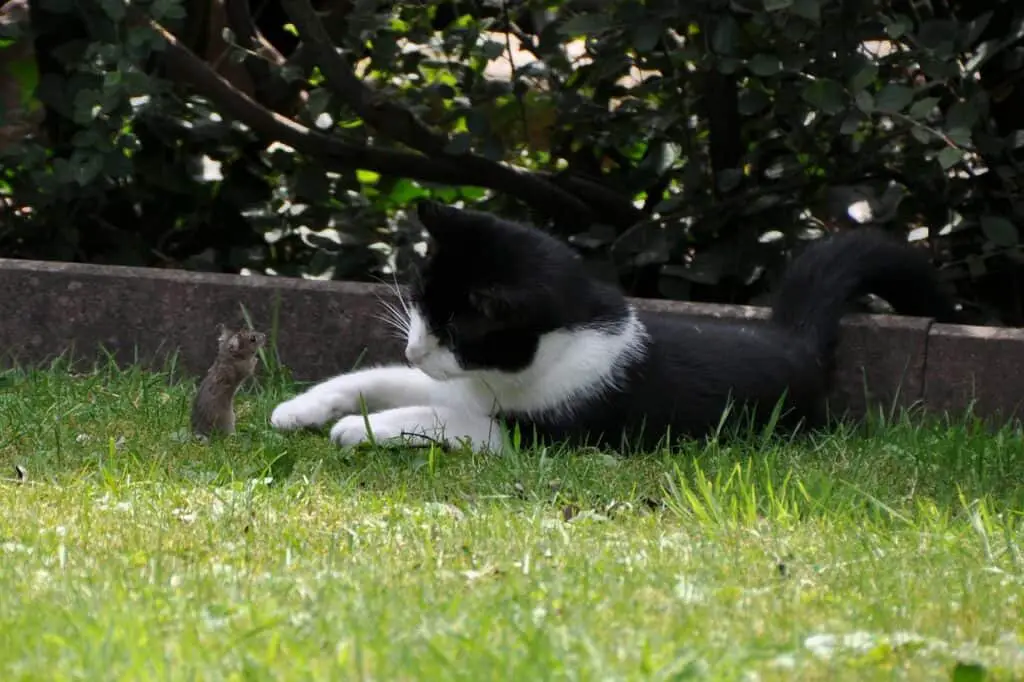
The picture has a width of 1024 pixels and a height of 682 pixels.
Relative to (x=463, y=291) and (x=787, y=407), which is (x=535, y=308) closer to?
(x=463, y=291)

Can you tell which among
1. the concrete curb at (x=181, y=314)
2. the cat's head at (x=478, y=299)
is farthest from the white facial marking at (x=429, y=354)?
the concrete curb at (x=181, y=314)

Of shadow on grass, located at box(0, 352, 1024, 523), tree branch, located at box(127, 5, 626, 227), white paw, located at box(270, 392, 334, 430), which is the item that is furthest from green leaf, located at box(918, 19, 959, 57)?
white paw, located at box(270, 392, 334, 430)

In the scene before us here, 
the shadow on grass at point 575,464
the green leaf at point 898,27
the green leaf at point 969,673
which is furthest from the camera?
the green leaf at point 898,27

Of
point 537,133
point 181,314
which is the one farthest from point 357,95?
point 181,314

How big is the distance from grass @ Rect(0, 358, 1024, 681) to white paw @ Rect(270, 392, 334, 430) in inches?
2.2

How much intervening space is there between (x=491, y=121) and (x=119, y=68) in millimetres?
1264

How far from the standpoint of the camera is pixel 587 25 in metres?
4.70

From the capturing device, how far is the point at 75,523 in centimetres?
317

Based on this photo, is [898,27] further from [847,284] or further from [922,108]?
[847,284]

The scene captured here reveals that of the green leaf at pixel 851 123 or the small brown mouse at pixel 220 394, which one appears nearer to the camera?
the small brown mouse at pixel 220 394

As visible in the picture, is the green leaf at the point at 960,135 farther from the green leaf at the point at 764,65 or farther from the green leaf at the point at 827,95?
the green leaf at the point at 764,65

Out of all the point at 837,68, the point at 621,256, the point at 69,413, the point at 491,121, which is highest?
the point at 837,68

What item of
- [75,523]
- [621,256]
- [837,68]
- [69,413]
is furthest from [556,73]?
[75,523]

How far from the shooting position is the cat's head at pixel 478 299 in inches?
161
